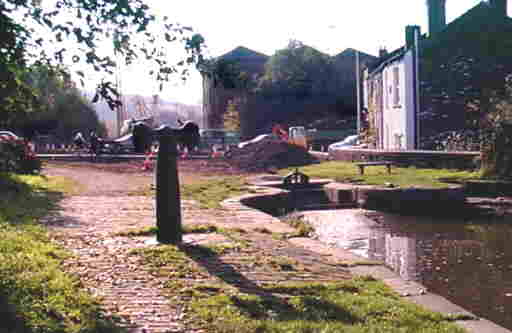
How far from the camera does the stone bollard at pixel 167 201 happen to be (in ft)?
28.6

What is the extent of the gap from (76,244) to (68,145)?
41123mm

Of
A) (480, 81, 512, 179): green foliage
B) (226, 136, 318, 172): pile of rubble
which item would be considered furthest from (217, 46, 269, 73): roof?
(480, 81, 512, 179): green foliage

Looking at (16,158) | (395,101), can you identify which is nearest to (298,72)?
(395,101)

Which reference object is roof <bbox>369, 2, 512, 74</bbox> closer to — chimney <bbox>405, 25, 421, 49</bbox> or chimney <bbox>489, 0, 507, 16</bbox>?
chimney <bbox>489, 0, 507, 16</bbox>

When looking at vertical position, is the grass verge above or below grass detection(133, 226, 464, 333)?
above

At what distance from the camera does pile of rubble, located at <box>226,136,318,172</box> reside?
94.0ft

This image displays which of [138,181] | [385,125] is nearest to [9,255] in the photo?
[138,181]

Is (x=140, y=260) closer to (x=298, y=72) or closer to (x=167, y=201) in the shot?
(x=167, y=201)

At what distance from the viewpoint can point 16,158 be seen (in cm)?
1977

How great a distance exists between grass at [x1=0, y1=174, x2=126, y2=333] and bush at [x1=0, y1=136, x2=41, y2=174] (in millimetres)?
8184

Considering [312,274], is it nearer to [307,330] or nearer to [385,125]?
[307,330]

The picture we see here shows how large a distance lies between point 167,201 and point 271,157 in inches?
823

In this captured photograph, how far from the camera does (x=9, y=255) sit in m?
7.30

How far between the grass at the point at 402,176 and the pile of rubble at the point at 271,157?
214 inches
